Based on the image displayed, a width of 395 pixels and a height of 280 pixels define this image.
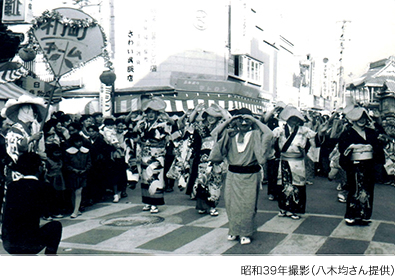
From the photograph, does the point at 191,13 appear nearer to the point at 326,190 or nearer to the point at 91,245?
the point at 326,190

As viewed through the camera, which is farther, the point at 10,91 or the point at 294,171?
the point at 10,91

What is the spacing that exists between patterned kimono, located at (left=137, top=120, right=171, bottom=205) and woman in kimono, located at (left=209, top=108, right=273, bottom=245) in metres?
1.67

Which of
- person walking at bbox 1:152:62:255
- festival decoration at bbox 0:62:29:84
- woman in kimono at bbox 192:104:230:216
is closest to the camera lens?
person walking at bbox 1:152:62:255

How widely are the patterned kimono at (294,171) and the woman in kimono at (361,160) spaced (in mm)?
624

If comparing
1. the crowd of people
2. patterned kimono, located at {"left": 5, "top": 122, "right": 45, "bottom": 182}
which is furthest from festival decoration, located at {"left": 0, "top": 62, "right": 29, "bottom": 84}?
patterned kimono, located at {"left": 5, "top": 122, "right": 45, "bottom": 182}

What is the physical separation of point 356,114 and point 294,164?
1031mm

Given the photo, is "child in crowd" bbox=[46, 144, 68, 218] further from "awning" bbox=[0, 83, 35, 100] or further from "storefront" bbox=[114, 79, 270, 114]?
"storefront" bbox=[114, 79, 270, 114]

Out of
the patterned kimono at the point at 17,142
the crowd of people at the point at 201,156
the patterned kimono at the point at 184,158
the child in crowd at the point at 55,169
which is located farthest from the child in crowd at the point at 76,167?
A: the patterned kimono at the point at 184,158

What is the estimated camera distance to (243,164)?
15.3 ft

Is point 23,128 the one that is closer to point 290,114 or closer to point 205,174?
point 205,174

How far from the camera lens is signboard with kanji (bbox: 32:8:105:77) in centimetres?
588

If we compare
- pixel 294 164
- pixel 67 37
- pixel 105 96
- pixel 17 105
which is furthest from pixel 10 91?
pixel 294 164

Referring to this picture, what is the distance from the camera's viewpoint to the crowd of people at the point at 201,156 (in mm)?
4672
